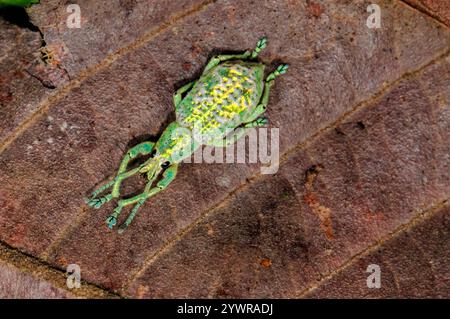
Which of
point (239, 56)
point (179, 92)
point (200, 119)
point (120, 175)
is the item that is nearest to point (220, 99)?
point (200, 119)

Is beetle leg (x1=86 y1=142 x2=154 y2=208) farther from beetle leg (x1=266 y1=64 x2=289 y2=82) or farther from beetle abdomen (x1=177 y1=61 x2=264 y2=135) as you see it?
beetle leg (x1=266 y1=64 x2=289 y2=82)

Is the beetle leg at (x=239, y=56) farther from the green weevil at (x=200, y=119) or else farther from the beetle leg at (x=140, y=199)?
the beetle leg at (x=140, y=199)

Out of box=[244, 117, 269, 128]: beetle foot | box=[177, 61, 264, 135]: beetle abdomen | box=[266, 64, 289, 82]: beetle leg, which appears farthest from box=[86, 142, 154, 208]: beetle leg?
box=[266, 64, 289, 82]: beetle leg

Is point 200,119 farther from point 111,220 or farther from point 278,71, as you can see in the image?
point 111,220

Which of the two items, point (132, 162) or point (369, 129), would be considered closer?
point (369, 129)

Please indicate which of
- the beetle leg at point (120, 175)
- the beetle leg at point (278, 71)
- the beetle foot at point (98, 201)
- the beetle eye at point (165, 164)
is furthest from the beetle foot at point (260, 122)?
the beetle foot at point (98, 201)

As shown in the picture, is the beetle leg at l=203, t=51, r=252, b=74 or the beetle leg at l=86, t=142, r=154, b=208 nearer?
the beetle leg at l=86, t=142, r=154, b=208
